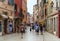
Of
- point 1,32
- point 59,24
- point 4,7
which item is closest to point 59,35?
point 59,24

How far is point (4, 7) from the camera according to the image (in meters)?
39.8

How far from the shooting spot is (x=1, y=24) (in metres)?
37.0

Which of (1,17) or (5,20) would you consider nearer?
(1,17)

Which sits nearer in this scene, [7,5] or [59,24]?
[59,24]

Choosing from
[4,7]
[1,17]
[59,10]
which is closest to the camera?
[59,10]

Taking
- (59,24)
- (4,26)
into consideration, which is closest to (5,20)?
(4,26)

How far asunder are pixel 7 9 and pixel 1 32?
7291 mm

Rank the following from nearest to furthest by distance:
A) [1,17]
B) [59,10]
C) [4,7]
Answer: [59,10] → [1,17] → [4,7]

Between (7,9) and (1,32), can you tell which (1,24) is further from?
(7,9)

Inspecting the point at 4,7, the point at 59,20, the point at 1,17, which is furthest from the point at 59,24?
the point at 4,7

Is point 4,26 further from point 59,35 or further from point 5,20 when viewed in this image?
point 59,35

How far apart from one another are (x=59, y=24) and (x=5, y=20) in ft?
44.1

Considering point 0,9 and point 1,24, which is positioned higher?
point 0,9

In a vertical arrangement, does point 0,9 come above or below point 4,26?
above
